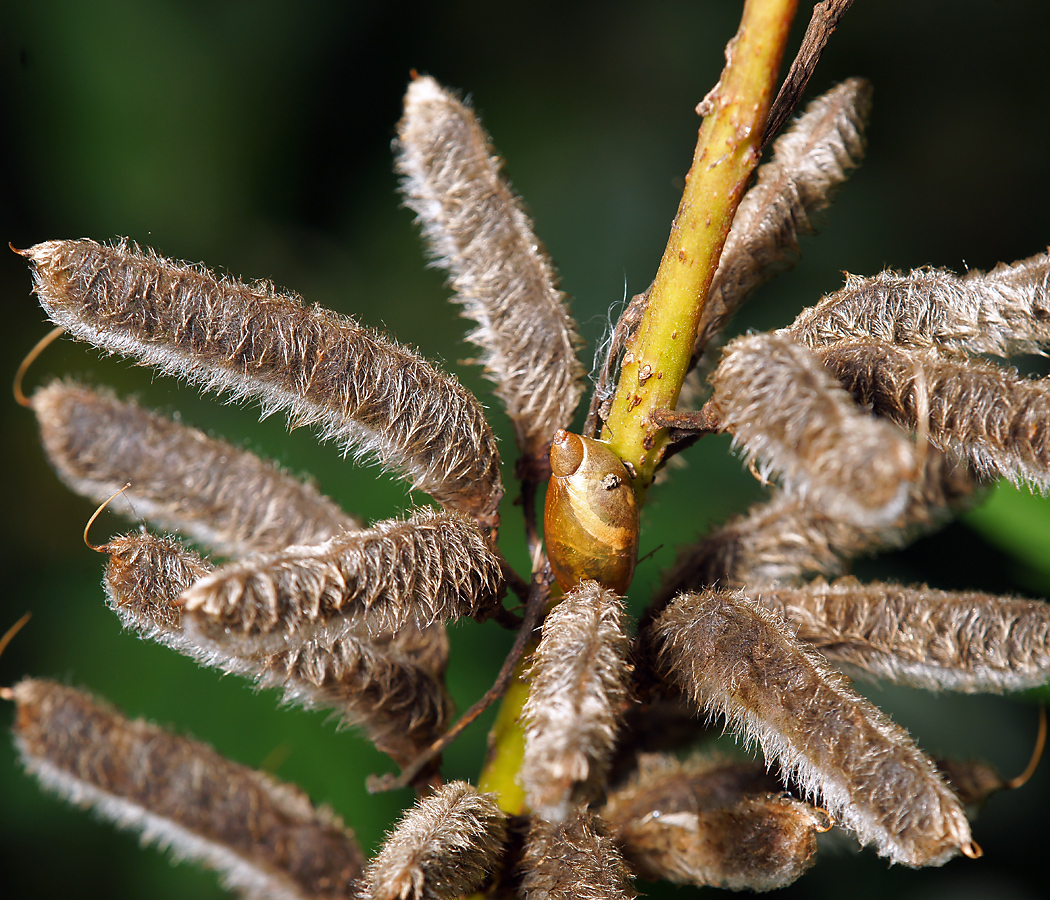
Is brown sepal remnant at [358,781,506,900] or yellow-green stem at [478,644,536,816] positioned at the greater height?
yellow-green stem at [478,644,536,816]

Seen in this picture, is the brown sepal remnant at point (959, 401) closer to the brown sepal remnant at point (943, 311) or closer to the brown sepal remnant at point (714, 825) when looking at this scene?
the brown sepal remnant at point (943, 311)

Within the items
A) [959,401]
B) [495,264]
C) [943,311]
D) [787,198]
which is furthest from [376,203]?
[959,401]

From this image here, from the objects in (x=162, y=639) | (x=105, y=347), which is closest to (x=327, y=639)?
(x=162, y=639)

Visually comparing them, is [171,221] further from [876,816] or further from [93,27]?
[876,816]

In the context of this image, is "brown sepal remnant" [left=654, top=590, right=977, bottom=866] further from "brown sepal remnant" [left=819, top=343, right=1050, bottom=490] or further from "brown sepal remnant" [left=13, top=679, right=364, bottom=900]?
"brown sepal remnant" [left=13, top=679, right=364, bottom=900]

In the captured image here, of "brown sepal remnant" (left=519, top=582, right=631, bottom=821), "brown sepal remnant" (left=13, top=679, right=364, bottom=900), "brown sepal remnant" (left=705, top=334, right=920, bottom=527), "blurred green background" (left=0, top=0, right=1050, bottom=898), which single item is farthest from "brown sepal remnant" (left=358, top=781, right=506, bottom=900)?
"blurred green background" (left=0, top=0, right=1050, bottom=898)

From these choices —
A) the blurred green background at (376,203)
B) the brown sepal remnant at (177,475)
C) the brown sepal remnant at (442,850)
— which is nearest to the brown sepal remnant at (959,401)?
the brown sepal remnant at (442,850)
